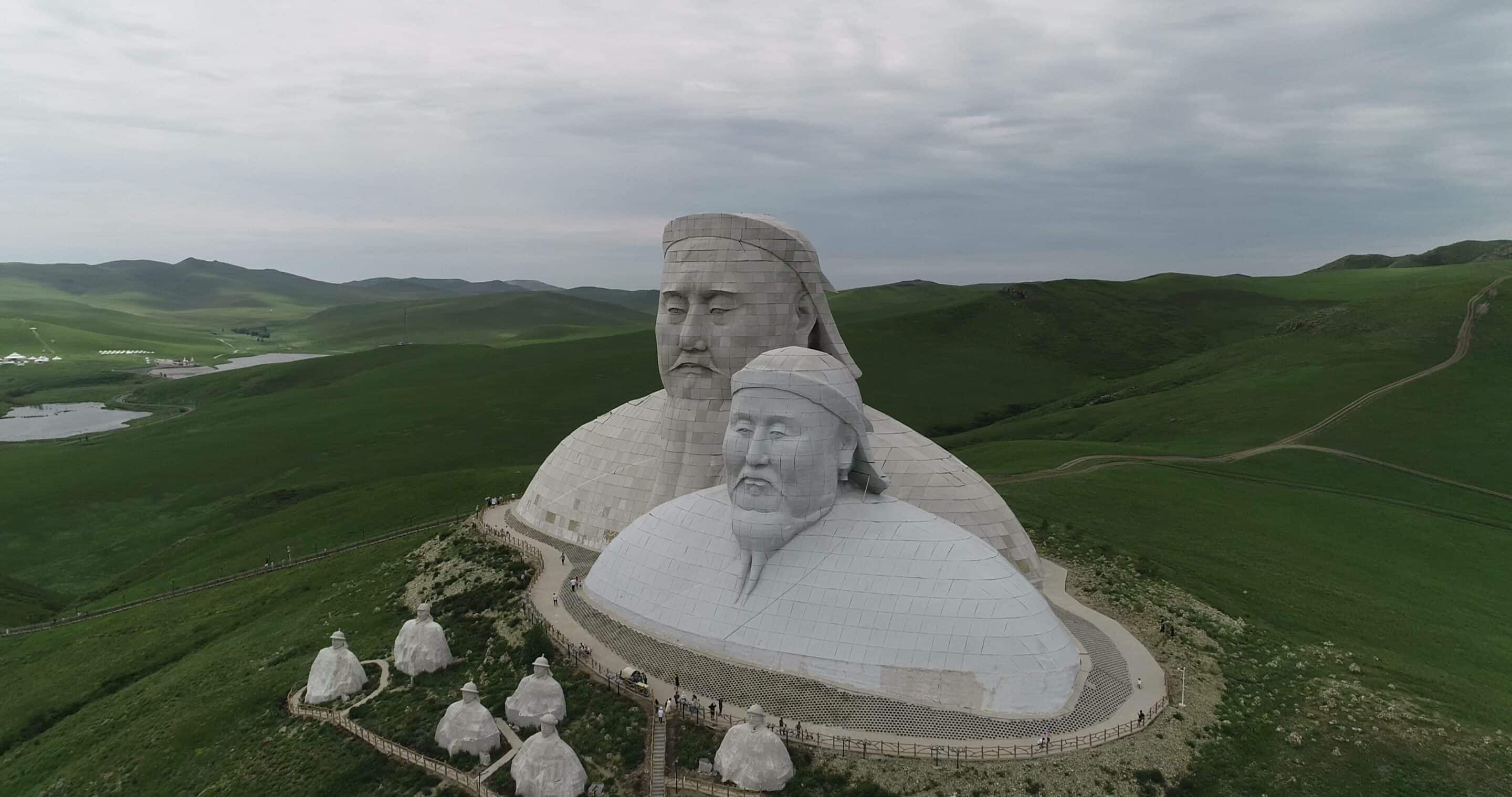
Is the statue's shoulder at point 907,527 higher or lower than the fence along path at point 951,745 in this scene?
higher

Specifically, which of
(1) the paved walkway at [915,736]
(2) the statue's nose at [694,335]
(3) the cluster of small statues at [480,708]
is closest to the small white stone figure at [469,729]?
(3) the cluster of small statues at [480,708]

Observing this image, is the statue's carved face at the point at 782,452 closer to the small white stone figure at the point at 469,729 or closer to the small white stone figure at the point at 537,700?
the small white stone figure at the point at 537,700

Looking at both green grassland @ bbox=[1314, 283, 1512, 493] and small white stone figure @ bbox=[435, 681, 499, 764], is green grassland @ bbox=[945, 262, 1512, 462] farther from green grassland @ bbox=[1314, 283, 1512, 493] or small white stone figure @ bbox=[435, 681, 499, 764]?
small white stone figure @ bbox=[435, 681, 499, 764]

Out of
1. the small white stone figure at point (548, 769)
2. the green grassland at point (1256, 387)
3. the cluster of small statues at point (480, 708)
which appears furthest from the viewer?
the green grassland at point (1256, 387)

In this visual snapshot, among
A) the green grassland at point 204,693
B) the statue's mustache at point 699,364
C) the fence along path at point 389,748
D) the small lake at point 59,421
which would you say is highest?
the statue's mustache at point 699,364

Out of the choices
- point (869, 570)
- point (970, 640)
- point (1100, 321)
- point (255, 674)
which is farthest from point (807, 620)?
point (1100, 321)
